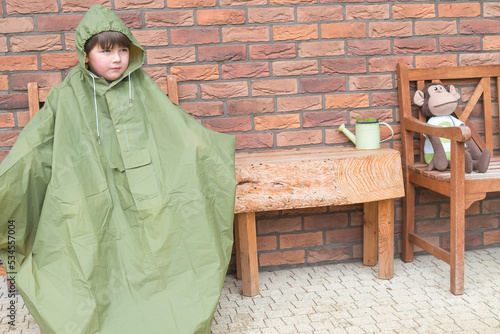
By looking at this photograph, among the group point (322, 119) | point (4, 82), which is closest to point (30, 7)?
point (4, 82)

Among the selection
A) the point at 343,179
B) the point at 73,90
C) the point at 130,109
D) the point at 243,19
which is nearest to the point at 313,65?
the point at 243,19

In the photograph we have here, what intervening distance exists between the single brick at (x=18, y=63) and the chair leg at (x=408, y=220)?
6.35 ft

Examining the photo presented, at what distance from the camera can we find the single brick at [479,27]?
278 cm

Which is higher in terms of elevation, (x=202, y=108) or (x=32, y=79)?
(x=32, y=79)

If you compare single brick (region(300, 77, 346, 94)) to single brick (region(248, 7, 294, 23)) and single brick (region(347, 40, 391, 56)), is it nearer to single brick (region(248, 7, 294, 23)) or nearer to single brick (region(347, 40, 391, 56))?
single brick (region(347, 40, 391, 56))

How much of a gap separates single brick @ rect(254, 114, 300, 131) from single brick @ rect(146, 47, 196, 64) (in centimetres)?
45

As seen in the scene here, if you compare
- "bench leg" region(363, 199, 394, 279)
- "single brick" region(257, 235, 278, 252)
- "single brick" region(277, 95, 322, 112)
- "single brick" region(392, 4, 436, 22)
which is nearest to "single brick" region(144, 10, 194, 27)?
"single brick" region(277, 95, 322, 112)

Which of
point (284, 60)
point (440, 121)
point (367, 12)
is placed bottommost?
point (440, 121)

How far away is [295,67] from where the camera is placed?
265cm

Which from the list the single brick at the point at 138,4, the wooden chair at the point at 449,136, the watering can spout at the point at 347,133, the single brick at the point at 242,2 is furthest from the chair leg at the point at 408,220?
the single brick at the point at 138,4

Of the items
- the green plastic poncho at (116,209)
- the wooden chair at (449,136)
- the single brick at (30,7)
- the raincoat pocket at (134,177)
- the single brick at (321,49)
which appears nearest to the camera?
the green plastic poncho at (116,209)

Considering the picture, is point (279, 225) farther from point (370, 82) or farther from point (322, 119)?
point (370, 82)

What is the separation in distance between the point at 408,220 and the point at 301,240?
1.86ft

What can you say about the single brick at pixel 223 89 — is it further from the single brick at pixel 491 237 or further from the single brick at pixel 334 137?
the single brick at pixel 491 237
